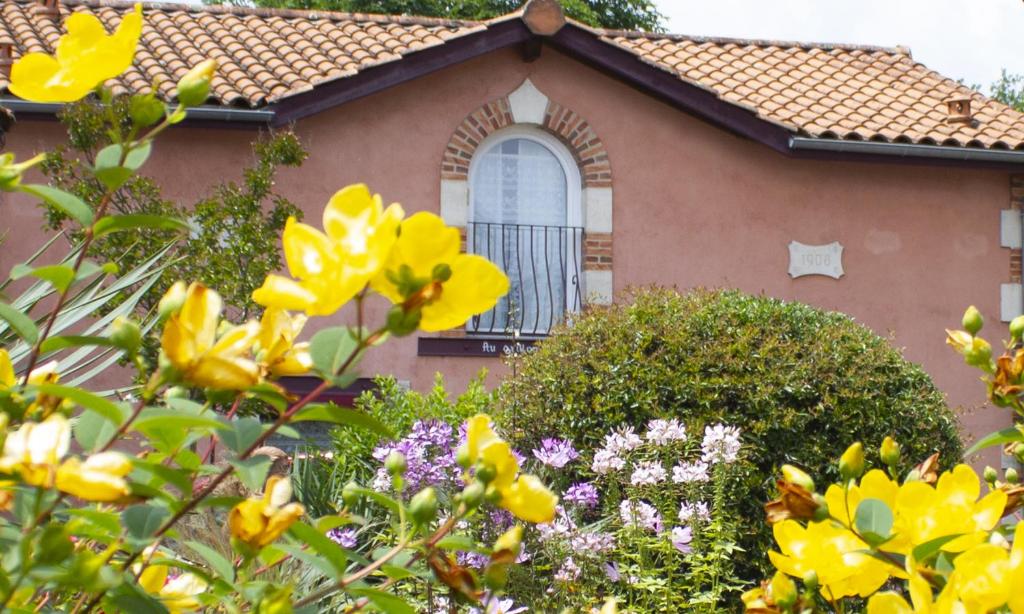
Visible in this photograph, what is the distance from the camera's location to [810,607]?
53.8 inches

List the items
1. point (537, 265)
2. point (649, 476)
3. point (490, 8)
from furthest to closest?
point (490, 8)
point (537, 265)
point (649, 476)

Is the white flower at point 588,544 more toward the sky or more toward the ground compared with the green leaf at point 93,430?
more toward the ground

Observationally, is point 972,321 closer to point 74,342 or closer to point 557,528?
point 74,342

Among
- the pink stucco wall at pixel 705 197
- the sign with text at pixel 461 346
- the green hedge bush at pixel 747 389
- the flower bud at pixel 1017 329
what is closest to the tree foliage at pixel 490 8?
the pink stucco wall at pixel 705 197

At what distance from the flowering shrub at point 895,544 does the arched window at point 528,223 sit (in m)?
9.75

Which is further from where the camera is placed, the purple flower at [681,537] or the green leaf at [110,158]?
the purple flower at [681,537]

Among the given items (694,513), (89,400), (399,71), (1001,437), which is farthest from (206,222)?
(89,400)

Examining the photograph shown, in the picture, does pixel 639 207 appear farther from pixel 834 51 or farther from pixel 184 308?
pixel 184 308

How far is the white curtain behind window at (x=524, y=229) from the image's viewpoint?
11.2 metres

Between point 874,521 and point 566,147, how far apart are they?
10.4 metres

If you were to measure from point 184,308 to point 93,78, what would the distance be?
25cm

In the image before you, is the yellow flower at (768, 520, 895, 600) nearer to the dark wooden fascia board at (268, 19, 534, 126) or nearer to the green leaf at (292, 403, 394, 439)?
the green leaf at (292, 403, 394, 439)

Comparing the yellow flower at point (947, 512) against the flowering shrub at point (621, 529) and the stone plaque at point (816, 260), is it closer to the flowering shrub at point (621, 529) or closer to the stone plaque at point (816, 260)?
the flowering shrub at point (621, 529)

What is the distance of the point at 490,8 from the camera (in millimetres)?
25062
